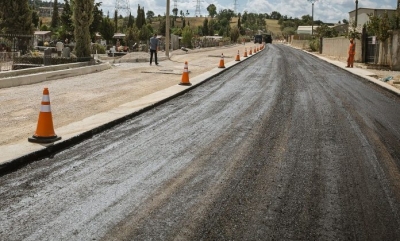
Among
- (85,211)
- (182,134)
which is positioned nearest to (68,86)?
(182,134)

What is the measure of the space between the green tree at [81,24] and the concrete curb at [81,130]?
11187 mm

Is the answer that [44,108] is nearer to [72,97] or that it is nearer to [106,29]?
[72,97]

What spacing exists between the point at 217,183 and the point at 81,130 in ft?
12.6

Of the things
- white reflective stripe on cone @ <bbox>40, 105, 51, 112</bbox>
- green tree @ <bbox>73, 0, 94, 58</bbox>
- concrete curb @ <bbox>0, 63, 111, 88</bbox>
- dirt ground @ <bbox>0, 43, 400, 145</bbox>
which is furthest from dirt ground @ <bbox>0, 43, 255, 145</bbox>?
green tree @ <bbox>73, 0, 94, 58</bbox>

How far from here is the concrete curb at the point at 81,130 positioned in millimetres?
6933

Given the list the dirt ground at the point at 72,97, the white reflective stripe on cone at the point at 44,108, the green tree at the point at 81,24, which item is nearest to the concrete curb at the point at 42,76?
the dirt ground at the point at 72,97

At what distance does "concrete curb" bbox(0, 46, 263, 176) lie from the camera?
22.7ft

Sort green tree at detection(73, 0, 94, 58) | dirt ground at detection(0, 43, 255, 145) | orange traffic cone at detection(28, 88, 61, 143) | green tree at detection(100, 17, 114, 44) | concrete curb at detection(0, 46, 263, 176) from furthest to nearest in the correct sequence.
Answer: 1. green tree at detection(100, 17, 114, 44)
2. green tree at detection(73, 0, 94, 58)
3. dirt ground at detection(0, 43, 255, 145)
4. orange traffic cone at detection(28, 88, 61, 143)
5. concrete curb at detection(0, 46, 263, 176)

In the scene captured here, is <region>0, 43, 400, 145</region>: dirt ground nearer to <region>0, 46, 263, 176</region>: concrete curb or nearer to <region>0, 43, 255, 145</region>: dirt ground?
<region>0, 43, 255, 145</region>: dirt ground

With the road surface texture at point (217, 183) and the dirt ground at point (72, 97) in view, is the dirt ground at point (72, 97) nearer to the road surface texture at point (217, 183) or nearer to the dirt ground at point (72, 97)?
the dirt ground at point (72, 97)

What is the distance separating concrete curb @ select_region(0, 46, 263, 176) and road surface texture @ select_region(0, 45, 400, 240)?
0.65ft

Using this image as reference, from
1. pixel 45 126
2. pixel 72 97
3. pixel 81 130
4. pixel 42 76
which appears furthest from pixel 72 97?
pixel 45 126

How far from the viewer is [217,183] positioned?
19.6ft

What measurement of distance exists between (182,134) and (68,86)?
8.71 meters
